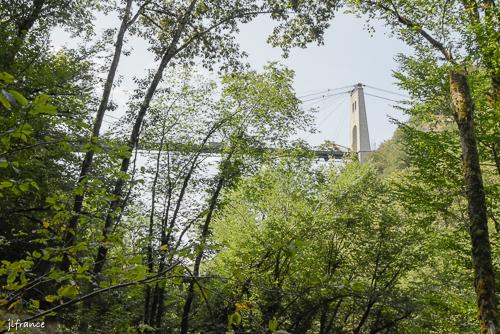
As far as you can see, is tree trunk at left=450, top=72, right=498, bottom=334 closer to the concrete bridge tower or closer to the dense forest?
the dense forest

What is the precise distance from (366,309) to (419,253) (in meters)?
2.75

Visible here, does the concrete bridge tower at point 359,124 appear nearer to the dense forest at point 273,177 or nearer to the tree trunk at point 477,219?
the dense forest at point 273,177

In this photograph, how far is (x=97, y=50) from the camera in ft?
34.0

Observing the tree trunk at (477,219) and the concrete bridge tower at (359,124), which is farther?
the concrete bridge tower at (359,124)

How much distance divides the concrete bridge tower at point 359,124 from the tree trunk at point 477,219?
3928cm

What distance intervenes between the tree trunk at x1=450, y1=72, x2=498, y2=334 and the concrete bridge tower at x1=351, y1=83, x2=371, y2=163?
39.3 meters

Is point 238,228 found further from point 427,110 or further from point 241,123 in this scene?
point 427,110

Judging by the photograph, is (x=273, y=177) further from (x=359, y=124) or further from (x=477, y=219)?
(x=359, y=124)

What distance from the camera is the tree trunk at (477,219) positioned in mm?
5402

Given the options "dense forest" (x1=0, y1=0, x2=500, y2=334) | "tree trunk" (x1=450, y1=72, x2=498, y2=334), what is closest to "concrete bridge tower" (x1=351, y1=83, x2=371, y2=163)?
"dense forest" (x1=0, y1=0, x2=500, y2=334)

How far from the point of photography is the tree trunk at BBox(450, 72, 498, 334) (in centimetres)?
540

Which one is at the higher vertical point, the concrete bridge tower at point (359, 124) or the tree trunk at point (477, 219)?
the concrete bridge tower at point (359, 124)

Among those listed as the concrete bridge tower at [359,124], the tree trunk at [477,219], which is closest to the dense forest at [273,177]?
the tree trunk at [477,219]

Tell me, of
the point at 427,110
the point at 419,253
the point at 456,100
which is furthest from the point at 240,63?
the point at 419,253
